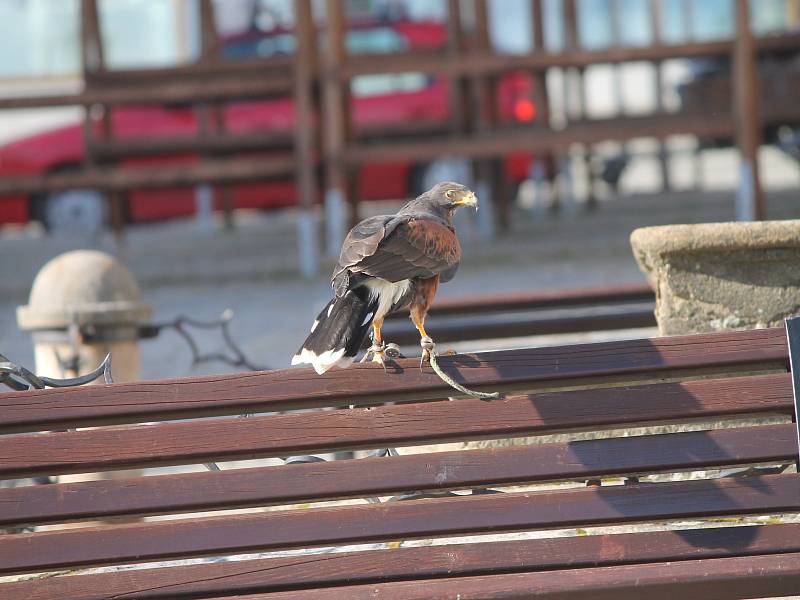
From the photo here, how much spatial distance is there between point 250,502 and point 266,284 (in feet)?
24.0

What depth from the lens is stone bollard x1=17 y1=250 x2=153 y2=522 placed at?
5059 mm

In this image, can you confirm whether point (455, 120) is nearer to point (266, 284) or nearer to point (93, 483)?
point (266, 284)

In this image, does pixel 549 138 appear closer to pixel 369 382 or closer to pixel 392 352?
pixel 392 352

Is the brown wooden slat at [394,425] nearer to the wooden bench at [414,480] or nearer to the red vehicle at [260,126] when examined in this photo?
the wooden bench at [414,480]

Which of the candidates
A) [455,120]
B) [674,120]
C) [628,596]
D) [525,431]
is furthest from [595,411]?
[455,120]

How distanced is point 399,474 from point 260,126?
10563 millimetres

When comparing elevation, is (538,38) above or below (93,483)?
above

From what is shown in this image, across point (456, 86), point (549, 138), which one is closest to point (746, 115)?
point (549, 138)

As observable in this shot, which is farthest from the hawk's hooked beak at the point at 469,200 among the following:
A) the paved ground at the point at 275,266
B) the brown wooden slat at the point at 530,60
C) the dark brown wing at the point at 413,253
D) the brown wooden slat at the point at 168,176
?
the brown wooden slat at the point at 168,176

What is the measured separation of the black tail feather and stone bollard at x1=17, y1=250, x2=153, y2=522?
75.5 inches

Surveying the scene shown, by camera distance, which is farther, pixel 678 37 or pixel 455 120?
pixel 678 37

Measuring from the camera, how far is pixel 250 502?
10.2 ft

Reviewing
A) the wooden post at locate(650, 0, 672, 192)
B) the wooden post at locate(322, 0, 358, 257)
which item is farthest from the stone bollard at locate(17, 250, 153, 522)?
the wooden post at locate(650, 0, 672, 192)

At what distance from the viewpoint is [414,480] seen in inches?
121
